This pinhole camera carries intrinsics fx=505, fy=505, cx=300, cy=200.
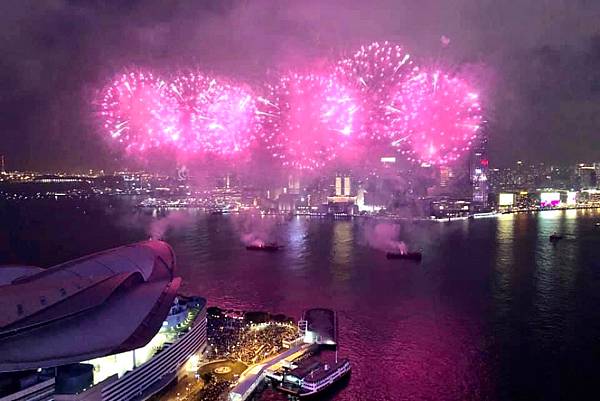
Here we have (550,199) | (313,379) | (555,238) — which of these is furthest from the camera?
(550,199)

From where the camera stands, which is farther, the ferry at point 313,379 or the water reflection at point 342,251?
the water reflection at point 342,251

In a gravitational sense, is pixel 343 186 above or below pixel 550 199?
above

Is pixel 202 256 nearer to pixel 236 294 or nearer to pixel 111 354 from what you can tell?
pixel 236 294

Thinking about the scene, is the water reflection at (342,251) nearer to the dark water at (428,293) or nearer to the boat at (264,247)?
the dark water at (428,293)

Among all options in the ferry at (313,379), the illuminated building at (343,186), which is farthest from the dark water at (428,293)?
the illuminated building at (343,186)

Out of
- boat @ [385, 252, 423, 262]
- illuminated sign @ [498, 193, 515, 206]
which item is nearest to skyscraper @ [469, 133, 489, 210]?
illuminated sign @ [498, 193, 515, 206]

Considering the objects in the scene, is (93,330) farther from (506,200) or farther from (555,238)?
(506,200)

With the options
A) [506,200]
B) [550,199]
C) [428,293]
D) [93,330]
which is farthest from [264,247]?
[550,199]

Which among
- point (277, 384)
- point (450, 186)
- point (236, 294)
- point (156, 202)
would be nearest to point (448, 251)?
point (236, 294)
